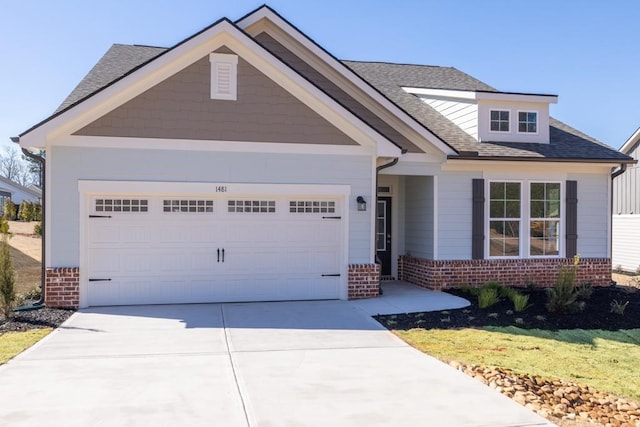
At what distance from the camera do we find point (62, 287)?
10.2 metres

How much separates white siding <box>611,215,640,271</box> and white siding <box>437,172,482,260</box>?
8.39 meters

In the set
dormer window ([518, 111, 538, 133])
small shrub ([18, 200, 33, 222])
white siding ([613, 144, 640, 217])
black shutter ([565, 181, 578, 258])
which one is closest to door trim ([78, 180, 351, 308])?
dormer window ([518, 111, 538, 133])

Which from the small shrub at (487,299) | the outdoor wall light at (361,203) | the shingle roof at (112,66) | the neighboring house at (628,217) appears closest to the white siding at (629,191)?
the neighboring house at (628,217)

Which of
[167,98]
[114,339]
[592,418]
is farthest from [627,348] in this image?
[167,98]

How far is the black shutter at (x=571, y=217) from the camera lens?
1373 cm

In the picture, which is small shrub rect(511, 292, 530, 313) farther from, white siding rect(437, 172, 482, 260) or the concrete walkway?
white siding rect(437, 172, 482, 260)

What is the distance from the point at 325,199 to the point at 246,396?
21.3ft

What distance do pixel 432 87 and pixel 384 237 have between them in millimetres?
5357

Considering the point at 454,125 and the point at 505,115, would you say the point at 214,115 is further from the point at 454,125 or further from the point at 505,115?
the point at 505,115

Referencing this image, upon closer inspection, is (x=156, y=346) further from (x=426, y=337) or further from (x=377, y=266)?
(x=377, y=266)

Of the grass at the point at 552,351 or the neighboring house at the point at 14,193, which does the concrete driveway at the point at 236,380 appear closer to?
the grass at the point at 552,351

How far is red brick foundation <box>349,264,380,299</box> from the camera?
1152 cm

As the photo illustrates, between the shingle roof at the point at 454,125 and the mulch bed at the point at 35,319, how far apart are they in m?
9.40

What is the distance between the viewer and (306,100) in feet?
36.7
